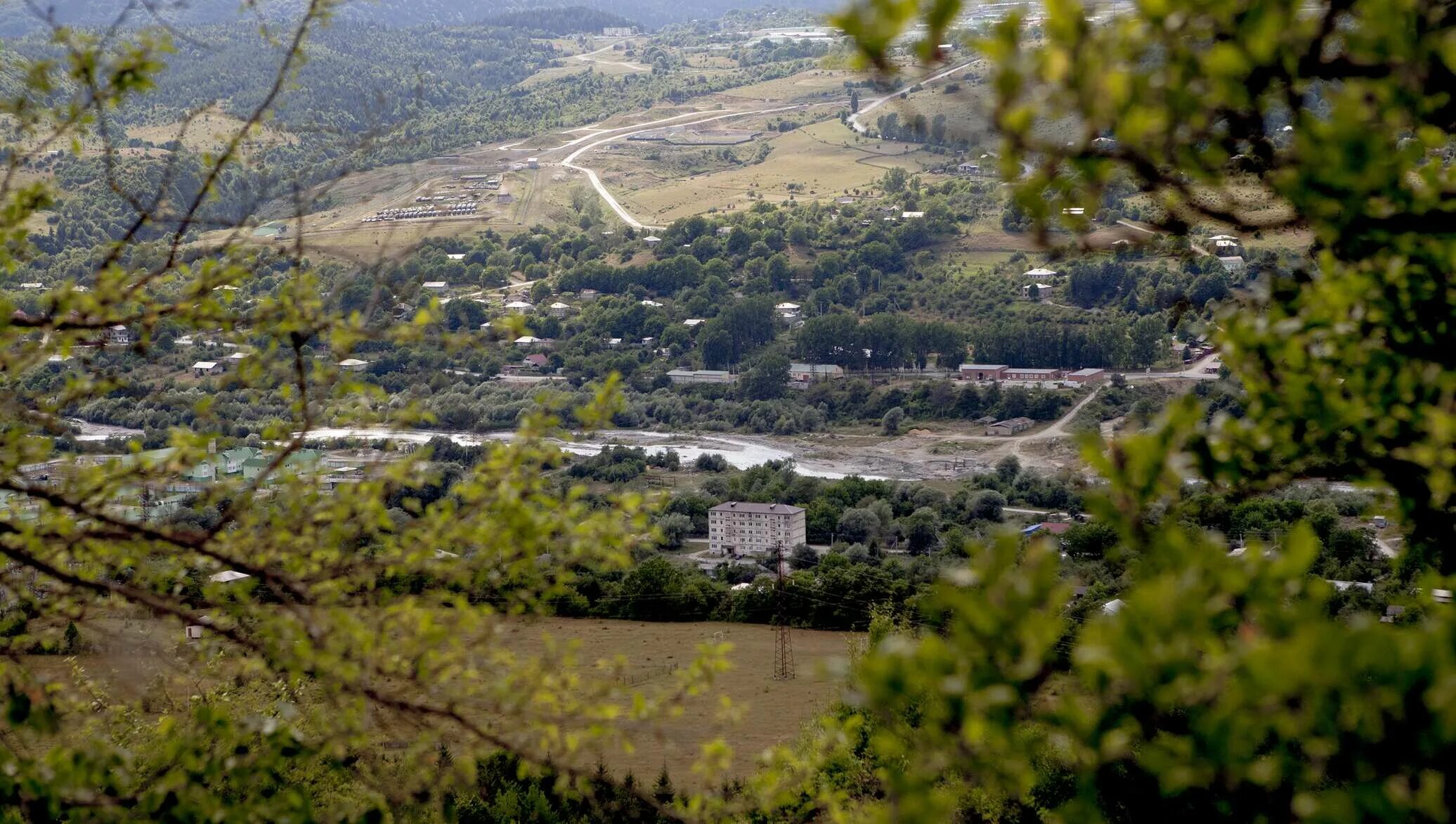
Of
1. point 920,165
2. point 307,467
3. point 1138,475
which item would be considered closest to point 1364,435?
point 1138,475

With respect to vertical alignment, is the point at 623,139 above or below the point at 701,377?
above

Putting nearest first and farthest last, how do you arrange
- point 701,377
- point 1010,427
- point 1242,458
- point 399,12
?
point 1242,458
point 1010,427
point 701,377
point 399,12

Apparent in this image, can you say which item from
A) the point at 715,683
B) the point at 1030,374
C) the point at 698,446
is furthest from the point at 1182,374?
the point at 715,683

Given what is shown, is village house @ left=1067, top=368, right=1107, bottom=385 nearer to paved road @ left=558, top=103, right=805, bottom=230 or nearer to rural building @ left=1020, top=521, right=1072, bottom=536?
rural building @ left=1020, top=521, right=1072, bottom=536

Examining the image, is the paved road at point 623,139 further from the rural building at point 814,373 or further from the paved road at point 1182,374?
the paved road at point 1182,374

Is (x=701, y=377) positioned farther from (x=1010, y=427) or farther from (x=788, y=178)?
(x=788, y=178)

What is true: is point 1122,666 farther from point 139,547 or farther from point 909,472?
point 909,472
